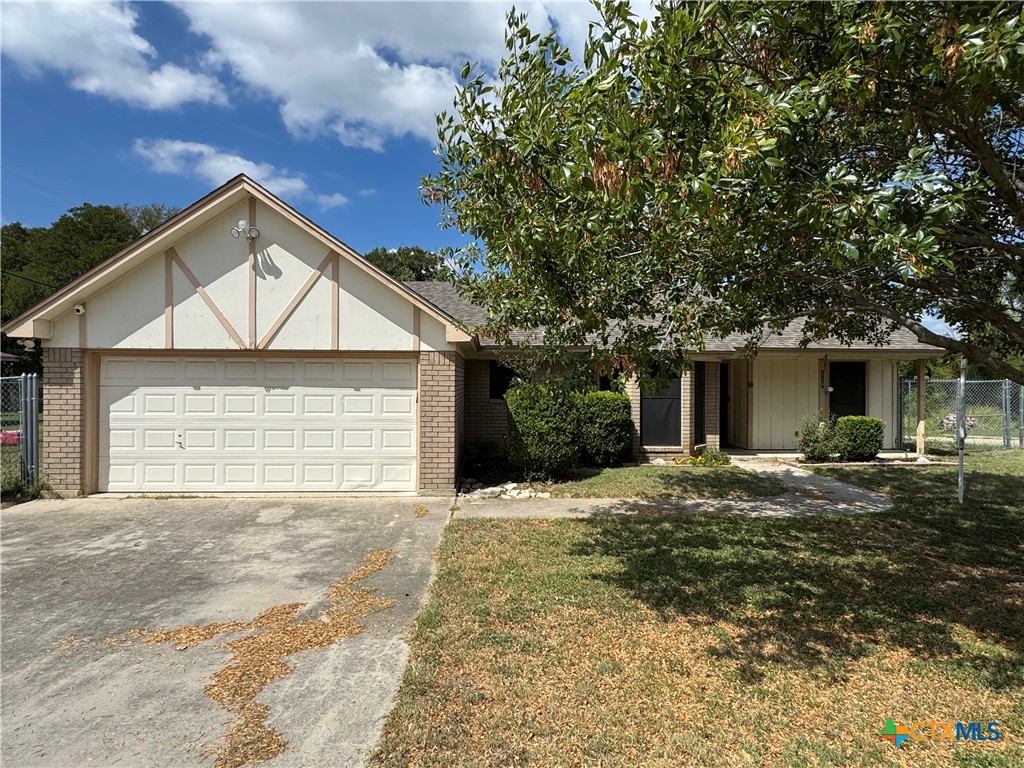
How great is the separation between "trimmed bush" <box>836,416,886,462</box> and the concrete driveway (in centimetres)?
A: 1029

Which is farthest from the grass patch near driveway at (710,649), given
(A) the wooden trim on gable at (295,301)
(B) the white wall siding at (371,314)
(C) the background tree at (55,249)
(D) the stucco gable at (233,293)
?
(C) the background tree at (55,249)

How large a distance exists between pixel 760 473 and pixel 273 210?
1046 centimetres

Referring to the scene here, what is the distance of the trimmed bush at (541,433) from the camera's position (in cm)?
1002

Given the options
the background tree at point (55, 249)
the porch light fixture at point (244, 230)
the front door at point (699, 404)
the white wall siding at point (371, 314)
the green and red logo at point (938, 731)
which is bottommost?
the green and red logo at point (938, 731)

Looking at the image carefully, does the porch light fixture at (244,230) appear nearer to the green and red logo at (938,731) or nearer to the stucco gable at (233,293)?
the stucco gable at (233,293)

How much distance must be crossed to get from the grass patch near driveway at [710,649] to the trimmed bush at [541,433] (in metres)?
3.20

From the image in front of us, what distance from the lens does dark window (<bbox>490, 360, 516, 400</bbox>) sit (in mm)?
13039

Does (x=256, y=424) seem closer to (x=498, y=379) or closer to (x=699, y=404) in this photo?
(x=498, y=379)

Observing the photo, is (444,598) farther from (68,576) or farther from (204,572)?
(68,576)

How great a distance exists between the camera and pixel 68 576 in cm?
544

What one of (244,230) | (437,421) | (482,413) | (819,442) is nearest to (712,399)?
(819,442)

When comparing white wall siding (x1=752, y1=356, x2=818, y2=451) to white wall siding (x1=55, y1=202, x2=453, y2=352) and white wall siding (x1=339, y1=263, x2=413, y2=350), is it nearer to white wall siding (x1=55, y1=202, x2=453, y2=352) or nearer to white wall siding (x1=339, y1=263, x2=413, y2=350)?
white wall siding (x1=339, y1=263, x2=413, y2=350)

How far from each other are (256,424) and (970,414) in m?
24.5

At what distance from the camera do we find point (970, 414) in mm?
20281
